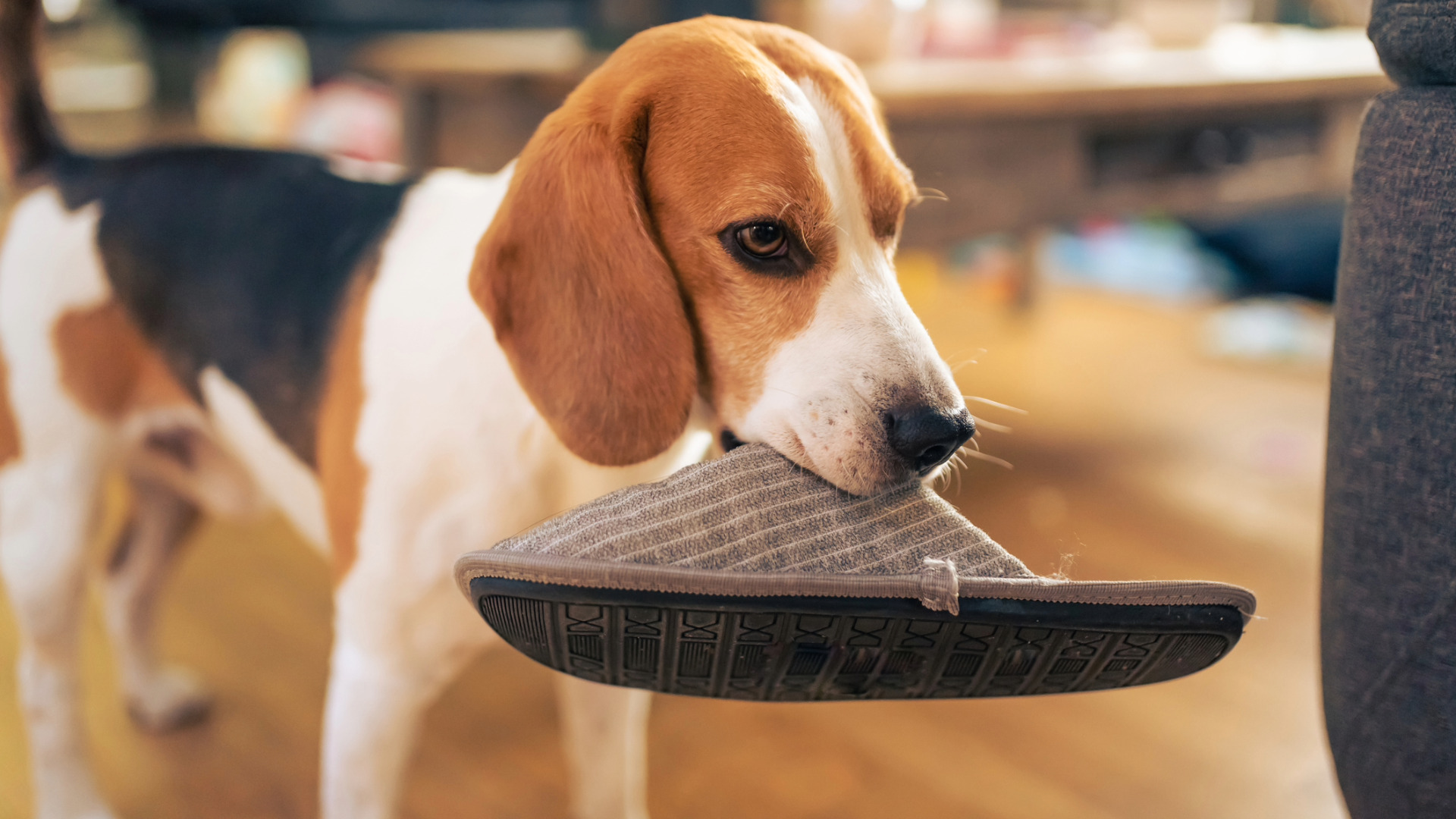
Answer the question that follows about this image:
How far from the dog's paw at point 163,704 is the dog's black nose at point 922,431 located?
1.27 metres

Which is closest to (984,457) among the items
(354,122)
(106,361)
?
(106,361)

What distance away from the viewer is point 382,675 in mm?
877

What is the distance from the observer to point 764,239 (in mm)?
716

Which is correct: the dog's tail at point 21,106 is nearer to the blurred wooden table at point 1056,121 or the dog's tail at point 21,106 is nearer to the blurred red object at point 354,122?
the blurred wooden table at point 1056,121

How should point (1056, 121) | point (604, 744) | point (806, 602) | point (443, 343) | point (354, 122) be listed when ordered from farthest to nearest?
point (354, 122) < point (1056, 121) < point (604, 744) < point (443, 343) < point (806, 602)

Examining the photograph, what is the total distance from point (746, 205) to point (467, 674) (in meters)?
1.16

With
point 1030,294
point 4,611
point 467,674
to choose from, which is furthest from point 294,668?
point 1030,294

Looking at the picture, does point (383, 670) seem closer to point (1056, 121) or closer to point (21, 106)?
point (21, 106)

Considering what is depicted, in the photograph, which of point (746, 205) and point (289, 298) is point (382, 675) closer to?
point (289, 298)

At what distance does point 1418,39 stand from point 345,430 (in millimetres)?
919

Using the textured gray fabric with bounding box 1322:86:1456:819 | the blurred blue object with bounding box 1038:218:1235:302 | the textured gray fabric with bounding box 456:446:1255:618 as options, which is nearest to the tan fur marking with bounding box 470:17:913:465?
the textured gray fabric with bounding box 456:446:1255:618

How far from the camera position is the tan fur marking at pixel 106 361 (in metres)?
1.02

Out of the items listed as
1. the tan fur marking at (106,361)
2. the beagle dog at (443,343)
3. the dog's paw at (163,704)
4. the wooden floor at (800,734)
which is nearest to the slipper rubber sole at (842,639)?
the beagle dog at (443,343)

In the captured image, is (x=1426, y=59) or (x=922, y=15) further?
(x=922, y=15)
